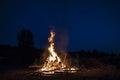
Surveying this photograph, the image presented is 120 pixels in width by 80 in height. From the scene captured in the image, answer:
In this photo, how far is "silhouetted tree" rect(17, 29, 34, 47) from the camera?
60.9m

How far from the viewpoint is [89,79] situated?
2586 centimetres

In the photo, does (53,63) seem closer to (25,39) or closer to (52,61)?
(52,61)

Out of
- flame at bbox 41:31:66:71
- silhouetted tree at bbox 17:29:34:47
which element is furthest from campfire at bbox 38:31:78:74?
silhouetted tree at bbox 17:29:34:47

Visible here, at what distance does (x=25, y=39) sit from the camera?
2414 inches

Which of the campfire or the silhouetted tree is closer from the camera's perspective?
the campfire

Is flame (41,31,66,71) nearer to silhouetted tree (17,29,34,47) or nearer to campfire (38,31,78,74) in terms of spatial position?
campfire (38,31,78,74)

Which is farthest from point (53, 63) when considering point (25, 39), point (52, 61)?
point (25, 39)

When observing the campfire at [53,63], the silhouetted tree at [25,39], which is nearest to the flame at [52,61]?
the campfire at [53,63]

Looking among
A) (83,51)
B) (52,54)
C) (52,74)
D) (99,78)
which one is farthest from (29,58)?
(99,78)

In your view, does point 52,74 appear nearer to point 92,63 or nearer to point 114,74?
point 114,74

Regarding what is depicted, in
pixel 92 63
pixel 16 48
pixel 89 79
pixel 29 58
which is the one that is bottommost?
pixel 89 79

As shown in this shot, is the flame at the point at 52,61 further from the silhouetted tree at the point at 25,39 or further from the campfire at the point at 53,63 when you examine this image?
the silhouetted tree at the point at 25,39

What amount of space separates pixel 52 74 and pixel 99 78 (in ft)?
15.7

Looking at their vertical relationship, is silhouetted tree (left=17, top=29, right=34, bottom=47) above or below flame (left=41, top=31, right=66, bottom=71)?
above
